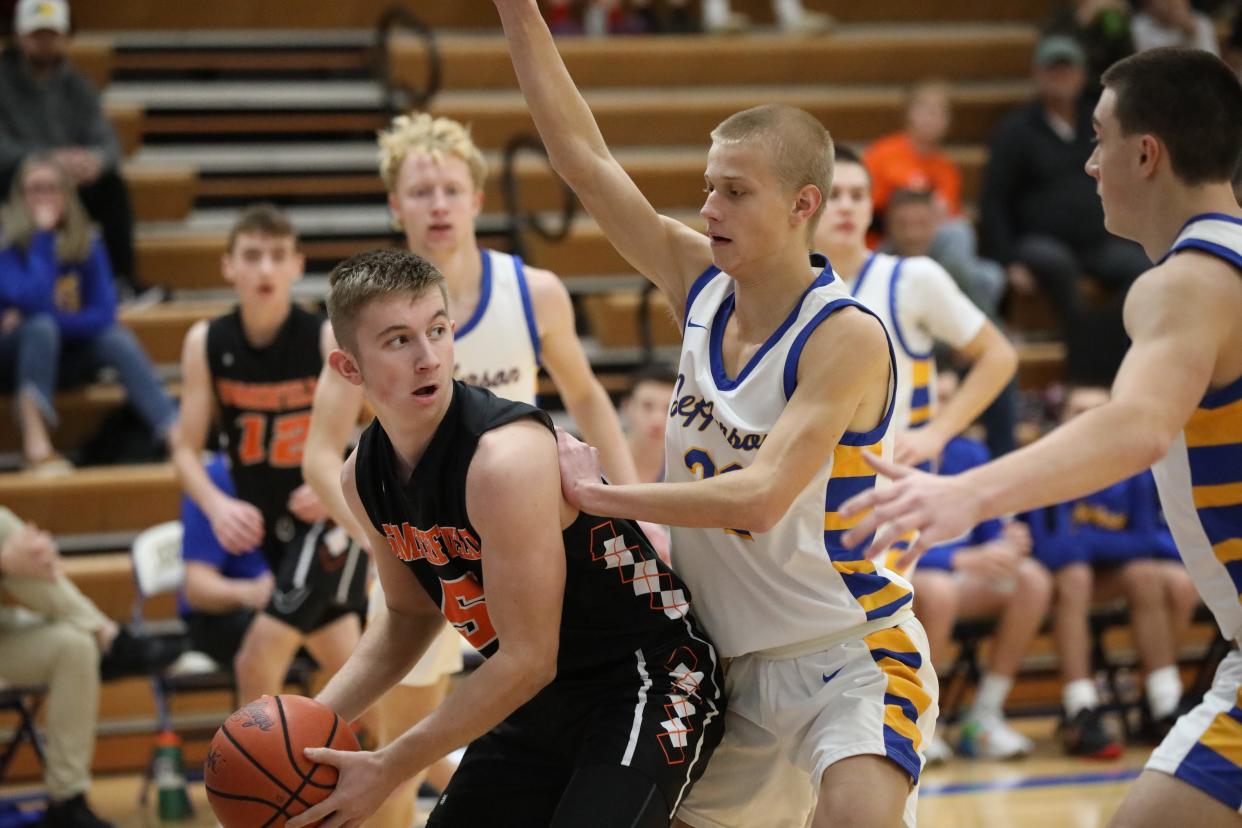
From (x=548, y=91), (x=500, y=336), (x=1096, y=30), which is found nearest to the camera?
(x=548, y=91)

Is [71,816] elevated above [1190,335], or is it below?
below

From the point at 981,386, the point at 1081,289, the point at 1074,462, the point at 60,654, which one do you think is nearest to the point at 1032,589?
the point at 981,386

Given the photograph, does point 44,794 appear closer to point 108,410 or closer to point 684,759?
point 108,410

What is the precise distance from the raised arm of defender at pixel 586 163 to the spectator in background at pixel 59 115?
17.6ft

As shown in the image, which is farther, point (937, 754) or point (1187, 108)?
point (937, 754)

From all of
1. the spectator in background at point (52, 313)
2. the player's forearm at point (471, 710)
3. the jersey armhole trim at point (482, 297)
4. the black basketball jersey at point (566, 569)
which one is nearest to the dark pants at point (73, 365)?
the spectator in background at point (52, 313)

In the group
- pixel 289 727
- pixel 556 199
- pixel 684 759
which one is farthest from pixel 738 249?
pixel 556 199

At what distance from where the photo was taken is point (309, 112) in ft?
31.8

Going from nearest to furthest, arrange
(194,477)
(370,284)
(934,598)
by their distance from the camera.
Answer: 1. (370,284)
2. (194,477)
3. (934,598)

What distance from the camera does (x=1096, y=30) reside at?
10.0 m

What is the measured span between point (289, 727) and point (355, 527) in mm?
1434

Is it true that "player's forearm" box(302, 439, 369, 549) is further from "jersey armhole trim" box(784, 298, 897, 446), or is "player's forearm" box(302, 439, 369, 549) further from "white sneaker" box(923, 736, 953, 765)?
"white sneaker" box(923, 736, 953, 765)

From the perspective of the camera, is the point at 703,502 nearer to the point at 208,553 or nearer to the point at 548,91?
the point at 548,91

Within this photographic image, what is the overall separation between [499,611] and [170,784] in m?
3.58
